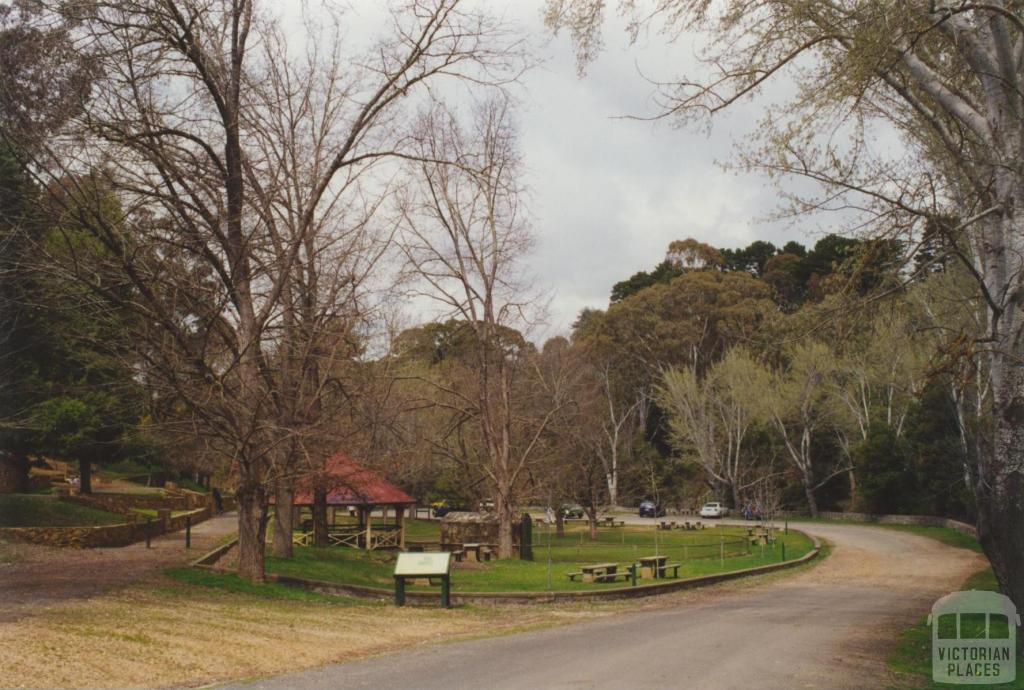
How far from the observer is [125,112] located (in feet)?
52.9

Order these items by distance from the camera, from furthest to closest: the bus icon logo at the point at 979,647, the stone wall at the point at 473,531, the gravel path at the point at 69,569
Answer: the stone wall at the point at 473,531, the gravel path at the point at 69,569, the bus icon logo at the point at 979,647

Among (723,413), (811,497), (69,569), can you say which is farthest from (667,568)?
(723,413)

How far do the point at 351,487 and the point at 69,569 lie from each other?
795 cm

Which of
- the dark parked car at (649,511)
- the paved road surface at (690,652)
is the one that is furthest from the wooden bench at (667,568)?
the dark parked car at (649,511)

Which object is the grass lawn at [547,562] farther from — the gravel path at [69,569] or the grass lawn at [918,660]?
the grass lawn at [918,660]

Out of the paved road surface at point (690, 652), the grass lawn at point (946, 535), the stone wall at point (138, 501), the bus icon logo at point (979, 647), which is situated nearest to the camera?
the paved road surface at point (690, 652)

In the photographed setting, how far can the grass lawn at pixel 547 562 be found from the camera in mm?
21891

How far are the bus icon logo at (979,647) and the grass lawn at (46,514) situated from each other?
73.2ft

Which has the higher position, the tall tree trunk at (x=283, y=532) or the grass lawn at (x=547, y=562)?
the tall tree trunk at (x=283, y=532)

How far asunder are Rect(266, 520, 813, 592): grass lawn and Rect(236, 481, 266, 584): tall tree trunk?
7.38 feet

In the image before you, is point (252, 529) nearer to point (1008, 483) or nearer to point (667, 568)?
point (667, 568)

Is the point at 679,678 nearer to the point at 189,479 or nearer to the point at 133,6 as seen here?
the point at 133,6

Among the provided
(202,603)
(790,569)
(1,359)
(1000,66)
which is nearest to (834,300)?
(1000,66)

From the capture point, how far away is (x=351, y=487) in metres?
25.0
